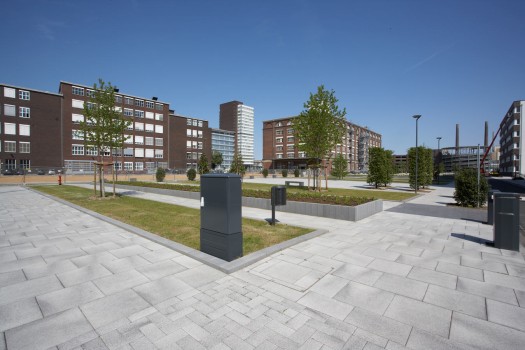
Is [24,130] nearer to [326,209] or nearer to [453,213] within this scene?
[326,209]

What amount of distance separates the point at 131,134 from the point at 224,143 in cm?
6303

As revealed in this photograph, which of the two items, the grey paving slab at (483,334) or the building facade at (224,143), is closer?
the grey paving slab at (483,334)

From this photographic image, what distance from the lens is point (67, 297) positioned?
401 centimetres

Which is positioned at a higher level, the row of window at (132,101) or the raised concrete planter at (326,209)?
the row of window at (132,101)

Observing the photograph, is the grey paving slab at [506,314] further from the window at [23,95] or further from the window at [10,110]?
the window at [23,95]

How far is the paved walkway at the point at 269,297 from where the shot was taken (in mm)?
3076

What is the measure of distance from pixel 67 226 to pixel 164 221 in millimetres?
3086

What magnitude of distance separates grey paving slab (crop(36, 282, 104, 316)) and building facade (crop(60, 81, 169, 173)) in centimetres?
5128

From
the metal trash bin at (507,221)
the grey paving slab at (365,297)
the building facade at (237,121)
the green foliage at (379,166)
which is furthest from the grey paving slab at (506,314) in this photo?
the building facade at (237,121)

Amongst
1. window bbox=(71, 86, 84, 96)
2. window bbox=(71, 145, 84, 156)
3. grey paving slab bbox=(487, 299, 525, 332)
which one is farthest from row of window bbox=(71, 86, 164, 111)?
grey paving slab bbox=(487, 299, 525, 332)

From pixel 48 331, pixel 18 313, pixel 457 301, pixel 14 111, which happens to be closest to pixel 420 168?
pixel 457 301

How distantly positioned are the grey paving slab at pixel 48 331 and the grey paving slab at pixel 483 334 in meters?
4.54

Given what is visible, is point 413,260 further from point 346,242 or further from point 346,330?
point 346,330

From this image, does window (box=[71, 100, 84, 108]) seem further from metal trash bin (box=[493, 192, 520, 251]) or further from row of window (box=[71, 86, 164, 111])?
metal trash bin (box=[493, 192, 520, 251])
